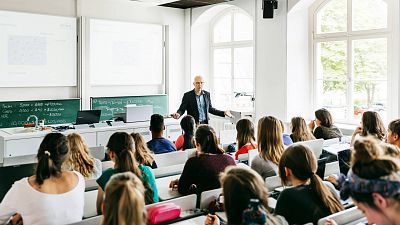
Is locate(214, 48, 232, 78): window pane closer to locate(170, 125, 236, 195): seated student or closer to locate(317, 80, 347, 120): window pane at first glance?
locate(317, 80, 347, 120): window pane

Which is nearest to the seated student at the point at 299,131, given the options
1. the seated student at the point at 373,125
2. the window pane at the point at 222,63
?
the seated student at the point at 373,125

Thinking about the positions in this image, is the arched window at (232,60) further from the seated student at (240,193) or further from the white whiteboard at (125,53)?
the seated student at (240,193)

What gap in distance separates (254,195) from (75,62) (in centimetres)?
604

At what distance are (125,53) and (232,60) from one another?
2.19 meters

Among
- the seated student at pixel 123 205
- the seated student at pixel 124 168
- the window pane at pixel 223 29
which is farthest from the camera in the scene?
the window pane at pixel 223 29

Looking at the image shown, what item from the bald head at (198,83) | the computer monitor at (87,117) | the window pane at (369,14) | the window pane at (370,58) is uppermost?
the window pane at (369,14)

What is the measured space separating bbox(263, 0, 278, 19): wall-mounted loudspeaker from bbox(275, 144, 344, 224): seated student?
4877mm

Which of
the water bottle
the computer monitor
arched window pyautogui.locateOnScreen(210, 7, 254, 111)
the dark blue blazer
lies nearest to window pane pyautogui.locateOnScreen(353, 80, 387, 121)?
arched window pyautogui.locateOnScreen(210, 7, 254, 111)

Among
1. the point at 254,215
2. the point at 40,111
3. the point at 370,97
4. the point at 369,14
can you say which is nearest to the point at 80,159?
the point at 254,215

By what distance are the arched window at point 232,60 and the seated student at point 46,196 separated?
226 inches

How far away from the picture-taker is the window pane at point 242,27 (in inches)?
320

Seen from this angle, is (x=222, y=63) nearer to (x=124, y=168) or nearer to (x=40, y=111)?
(x=40, y=111)

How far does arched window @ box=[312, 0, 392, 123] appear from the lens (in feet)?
20.5

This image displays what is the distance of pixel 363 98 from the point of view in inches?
258
